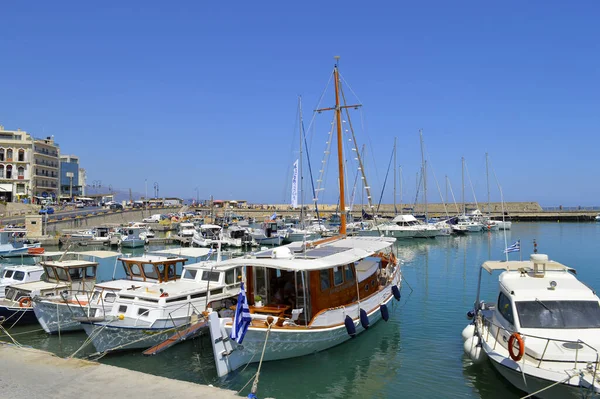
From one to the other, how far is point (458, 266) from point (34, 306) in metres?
32.1

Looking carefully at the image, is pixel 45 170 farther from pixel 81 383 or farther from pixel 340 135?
pixel 81 383

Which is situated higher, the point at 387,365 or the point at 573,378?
the point at 573,378

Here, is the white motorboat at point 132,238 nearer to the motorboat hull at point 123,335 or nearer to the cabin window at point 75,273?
the cabin window at point 75,273

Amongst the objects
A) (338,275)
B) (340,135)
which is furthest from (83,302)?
(340,135)

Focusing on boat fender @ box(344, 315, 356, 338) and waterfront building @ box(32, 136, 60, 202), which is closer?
boat fender @ box(344, 315, 356, 338)

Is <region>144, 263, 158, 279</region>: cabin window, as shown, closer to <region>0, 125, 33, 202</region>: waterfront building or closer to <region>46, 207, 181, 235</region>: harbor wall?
<region>46, 207, 181, 235</region>: harbor wall

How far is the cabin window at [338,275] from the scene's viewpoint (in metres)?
17.5

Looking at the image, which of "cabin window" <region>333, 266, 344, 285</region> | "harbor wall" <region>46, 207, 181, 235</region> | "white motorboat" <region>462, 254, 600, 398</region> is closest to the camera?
"white motorboat" <region>462, 254, 600, 398</region>

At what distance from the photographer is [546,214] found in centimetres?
10844

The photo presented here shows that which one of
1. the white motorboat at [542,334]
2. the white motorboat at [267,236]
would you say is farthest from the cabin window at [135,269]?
the white motorboat at [267,236]

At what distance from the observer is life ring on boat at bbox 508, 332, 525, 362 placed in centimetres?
1173

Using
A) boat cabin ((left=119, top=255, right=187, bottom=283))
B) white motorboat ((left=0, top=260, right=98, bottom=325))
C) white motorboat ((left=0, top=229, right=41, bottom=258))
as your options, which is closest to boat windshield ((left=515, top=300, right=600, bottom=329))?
boat cabin ((left=119, top=255, right=187, bottom=283))

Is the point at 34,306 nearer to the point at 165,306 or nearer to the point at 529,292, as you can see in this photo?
the point at 165,306

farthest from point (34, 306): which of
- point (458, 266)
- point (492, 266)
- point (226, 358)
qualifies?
point (458, 266)
